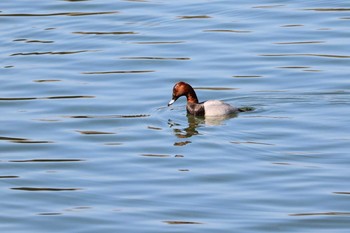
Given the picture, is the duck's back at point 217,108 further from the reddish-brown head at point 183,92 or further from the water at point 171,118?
the reddish-brown head at point 183,92

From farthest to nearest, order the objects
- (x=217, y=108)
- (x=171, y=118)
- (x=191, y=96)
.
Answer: (x=191, y=96)
(x=171, y=118)
(x=217, y=108)

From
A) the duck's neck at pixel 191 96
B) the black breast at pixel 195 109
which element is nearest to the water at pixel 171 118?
the black breast at pixel 195 109

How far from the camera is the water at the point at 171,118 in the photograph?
11.8 metres

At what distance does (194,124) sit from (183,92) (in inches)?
21.1

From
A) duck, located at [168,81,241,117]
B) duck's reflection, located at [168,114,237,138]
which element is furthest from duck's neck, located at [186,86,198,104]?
duck's reflection, located at [168,114,237,138]

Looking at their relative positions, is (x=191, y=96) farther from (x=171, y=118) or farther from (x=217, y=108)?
(x=217, y=108)

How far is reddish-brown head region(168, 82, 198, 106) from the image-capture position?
53.2 feet

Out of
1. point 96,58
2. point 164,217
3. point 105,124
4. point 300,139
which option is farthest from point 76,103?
point 164,217

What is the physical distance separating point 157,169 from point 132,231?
7.28ft

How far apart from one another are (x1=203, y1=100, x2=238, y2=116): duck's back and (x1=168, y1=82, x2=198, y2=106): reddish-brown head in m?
0.42

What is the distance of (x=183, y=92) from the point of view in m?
16.2

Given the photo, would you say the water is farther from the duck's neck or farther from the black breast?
the duck's neck

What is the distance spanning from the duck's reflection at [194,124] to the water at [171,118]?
0.02 metres

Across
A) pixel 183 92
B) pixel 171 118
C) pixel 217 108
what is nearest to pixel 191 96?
pixel 183 92
